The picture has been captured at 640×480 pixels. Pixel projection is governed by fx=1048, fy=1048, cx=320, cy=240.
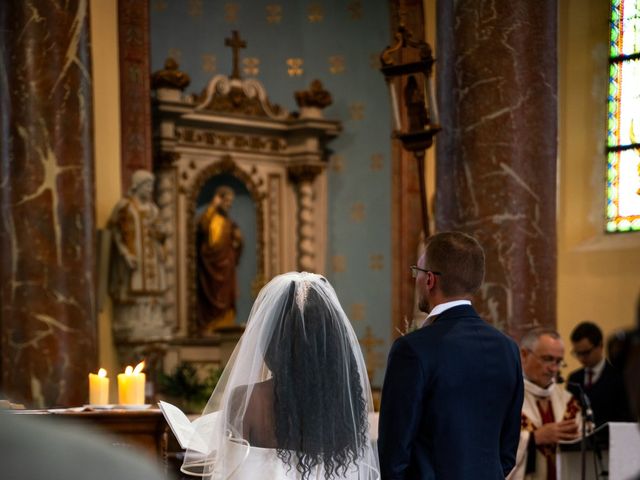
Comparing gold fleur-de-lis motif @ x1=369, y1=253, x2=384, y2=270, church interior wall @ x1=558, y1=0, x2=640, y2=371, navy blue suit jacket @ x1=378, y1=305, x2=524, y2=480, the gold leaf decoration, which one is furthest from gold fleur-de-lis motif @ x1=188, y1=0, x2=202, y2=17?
navy blue suit jacket @ x1=378, y1=305, x2=524, y2=480

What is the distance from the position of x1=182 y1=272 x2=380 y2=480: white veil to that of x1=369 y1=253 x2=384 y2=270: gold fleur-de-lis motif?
1035 centimetres

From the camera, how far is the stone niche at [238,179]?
12312 mm

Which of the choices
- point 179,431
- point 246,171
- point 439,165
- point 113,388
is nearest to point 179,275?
point 246,171

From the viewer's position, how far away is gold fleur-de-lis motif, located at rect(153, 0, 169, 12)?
12969 mm

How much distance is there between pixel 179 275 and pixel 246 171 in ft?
5.39

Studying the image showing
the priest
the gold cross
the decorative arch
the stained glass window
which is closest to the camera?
the priest

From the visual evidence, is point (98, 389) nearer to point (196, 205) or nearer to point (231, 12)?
point (196, 205)

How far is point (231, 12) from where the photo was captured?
13555mm

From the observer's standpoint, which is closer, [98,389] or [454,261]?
[454,261]

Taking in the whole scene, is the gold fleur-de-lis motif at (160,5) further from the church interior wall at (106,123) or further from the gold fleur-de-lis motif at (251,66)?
the church interior wall at (106,123)

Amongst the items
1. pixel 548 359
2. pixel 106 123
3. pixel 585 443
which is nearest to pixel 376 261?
pixel 106 123

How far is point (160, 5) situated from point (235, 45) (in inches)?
41.1

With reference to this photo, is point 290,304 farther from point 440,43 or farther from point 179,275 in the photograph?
point 179,275

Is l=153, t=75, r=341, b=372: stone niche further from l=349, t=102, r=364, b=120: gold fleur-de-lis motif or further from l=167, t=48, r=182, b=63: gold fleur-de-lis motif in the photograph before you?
l=167, t=48, r=182, b=63: gold fleur-de-lis motif
